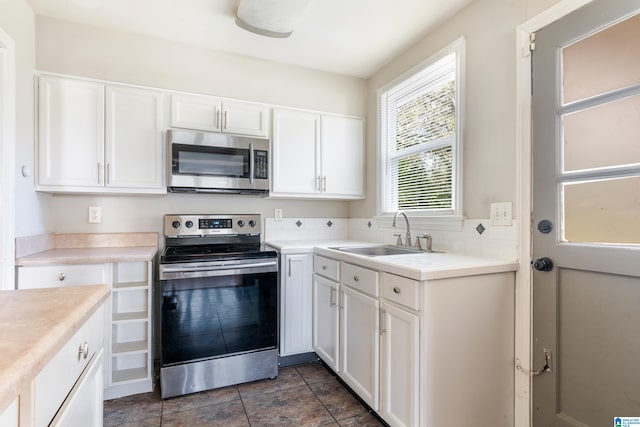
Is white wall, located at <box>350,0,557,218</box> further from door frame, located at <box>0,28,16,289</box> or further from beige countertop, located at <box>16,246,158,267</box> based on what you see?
door frame, located at <box>0,28,16,289</box>

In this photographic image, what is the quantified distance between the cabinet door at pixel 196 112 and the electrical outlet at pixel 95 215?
0.85 m

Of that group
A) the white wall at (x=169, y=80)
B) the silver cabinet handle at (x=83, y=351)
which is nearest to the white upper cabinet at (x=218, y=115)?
the white wall at (x=169, y=80)

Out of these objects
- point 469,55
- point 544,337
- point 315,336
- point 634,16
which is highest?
point 469,55

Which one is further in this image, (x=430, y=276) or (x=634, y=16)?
(x=430, y=276)

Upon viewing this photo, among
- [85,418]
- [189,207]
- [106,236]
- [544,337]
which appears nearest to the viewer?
[85,418]

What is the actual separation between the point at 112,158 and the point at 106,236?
1.99 ft

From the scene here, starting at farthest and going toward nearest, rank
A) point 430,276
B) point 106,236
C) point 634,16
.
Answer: point 106,236, point 430,276, point 634,16

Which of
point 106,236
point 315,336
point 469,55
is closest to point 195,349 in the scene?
point 315,336

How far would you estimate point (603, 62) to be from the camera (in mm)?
1394

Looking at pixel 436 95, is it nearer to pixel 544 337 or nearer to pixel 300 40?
pixel 300 40

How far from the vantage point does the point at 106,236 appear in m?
2.42

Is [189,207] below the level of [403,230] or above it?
above

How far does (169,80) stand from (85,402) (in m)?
2.31

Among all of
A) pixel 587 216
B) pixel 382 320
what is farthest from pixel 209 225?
pixel 587 216
